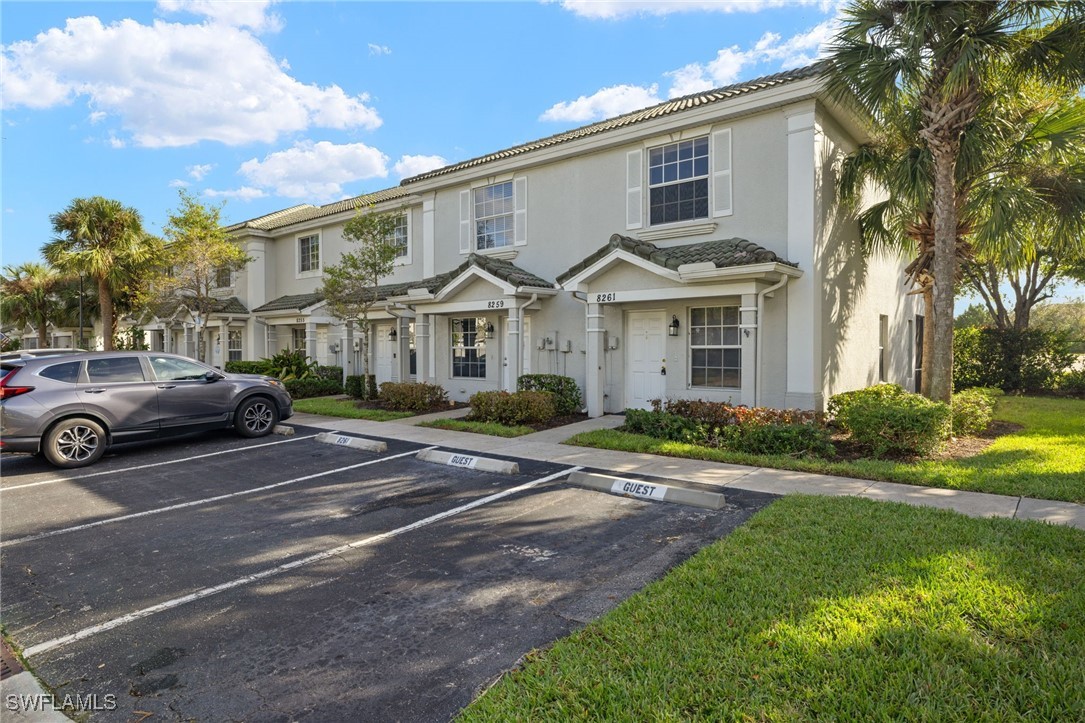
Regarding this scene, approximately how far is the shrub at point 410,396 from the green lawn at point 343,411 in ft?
1.15

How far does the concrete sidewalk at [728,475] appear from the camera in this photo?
5980 millimetres

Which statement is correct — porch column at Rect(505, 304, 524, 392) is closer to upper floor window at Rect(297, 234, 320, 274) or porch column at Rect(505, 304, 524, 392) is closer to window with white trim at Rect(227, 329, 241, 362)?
upper floor window at Rect(297, 234, 320, 274)

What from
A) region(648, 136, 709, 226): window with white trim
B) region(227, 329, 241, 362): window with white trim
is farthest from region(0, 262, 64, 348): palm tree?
region(648, 136, 709, 226): window with white trim

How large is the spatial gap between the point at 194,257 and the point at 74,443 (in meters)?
12.3

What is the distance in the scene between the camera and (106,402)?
8828mm

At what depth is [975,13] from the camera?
29.1 feet

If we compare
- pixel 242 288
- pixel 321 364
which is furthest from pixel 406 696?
pixel 242 288

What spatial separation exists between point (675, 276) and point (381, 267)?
8203 millimetres

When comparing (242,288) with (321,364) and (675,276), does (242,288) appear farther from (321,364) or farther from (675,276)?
(675,276)

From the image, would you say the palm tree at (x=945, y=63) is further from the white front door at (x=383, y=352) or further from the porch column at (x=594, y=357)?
the white front door at (x=383, y=352)

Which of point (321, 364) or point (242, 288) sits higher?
point (242, 288)

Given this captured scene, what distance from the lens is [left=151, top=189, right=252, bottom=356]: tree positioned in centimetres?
1894

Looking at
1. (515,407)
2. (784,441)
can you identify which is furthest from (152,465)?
(784,441)

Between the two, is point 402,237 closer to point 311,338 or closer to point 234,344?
point 311,338
